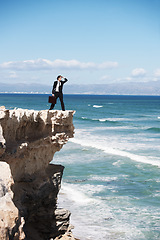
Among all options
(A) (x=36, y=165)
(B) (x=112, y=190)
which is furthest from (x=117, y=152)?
(A) (x=36, y=165)

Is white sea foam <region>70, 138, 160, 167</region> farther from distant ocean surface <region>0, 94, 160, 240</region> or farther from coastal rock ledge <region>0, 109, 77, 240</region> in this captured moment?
coastal rock ledge <region>0, 109, 77, 240</region>

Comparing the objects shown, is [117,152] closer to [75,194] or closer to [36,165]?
[75,194]

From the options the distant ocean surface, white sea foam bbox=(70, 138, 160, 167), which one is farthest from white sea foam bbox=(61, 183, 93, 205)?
white sea foam bbox=(70, 138, 160, 167)

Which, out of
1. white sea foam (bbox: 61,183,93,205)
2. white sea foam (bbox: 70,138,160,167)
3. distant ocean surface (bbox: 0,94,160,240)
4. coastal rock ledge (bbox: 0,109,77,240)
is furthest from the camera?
white sea foam (bbox: 70,138,160,167)

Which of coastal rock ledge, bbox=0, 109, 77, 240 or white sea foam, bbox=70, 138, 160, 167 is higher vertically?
coastal rock ledge, bbox=0, 109, 77, 240

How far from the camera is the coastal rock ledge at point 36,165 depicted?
846 cm

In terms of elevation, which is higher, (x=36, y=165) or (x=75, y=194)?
(x=36, y=165)

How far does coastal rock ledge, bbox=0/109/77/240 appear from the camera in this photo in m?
8.46

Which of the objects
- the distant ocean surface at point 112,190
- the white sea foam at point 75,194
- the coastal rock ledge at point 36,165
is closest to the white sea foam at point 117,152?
the distant ocean surface at point 112,190

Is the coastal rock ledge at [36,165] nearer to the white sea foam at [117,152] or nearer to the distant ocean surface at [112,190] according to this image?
the distant ocean surface at [112,190]

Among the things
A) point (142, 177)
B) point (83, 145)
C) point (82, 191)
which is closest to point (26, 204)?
point (82, 191)

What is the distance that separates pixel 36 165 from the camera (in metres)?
9.80

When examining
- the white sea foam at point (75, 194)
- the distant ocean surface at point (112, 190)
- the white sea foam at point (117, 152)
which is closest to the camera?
the distant ocean surface at point (112, 190)

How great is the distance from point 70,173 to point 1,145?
42.9ft
